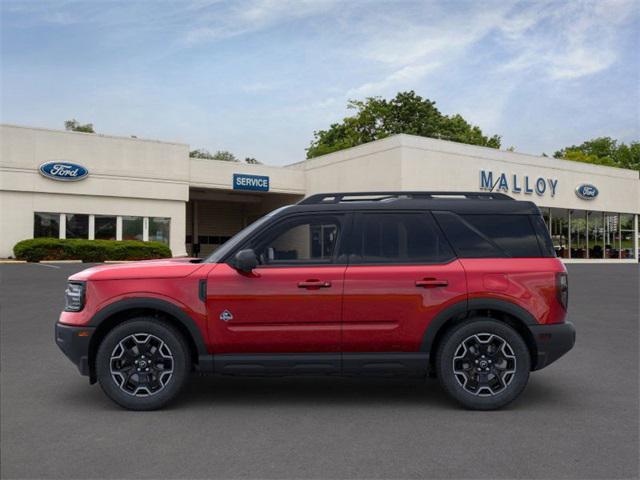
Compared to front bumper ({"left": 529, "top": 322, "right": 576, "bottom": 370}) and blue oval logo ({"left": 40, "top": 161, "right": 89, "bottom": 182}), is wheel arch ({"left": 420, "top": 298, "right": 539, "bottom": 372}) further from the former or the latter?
blue oval logo ({"left": 40, "top": 161, "right": 89, "bottom": 182})

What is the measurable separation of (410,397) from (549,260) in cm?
175

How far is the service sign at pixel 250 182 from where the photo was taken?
133 ft

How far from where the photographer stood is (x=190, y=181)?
38.7 m

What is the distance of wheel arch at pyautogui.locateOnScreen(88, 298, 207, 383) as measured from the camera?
203 inches

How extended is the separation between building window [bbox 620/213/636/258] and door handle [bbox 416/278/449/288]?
5019 cm

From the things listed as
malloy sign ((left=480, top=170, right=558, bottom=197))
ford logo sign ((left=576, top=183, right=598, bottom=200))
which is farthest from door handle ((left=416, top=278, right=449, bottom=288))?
ford logo sign ((left=576, top=183, right=598, bottom=200))

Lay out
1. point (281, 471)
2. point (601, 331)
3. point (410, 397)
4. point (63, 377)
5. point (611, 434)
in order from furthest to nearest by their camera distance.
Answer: point (601, 331)
point (63, 377)
point (410, 397)
point (611, 434)
point (281, 471)

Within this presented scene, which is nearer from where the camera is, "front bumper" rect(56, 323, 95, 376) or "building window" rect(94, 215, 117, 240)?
"front bumper" rect(56, 323, 95, 376)

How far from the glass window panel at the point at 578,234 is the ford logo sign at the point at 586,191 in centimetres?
151

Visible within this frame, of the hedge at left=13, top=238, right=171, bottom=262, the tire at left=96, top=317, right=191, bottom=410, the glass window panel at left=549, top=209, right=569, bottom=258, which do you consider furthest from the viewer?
the glass window panel at left=549, top=209, right=569, bottom=258

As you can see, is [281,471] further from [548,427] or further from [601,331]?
[601,331]

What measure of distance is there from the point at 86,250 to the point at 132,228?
14.0ft

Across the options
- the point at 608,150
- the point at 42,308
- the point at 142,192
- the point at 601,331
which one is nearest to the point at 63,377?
the point at 42,308

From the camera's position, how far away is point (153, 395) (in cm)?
513
